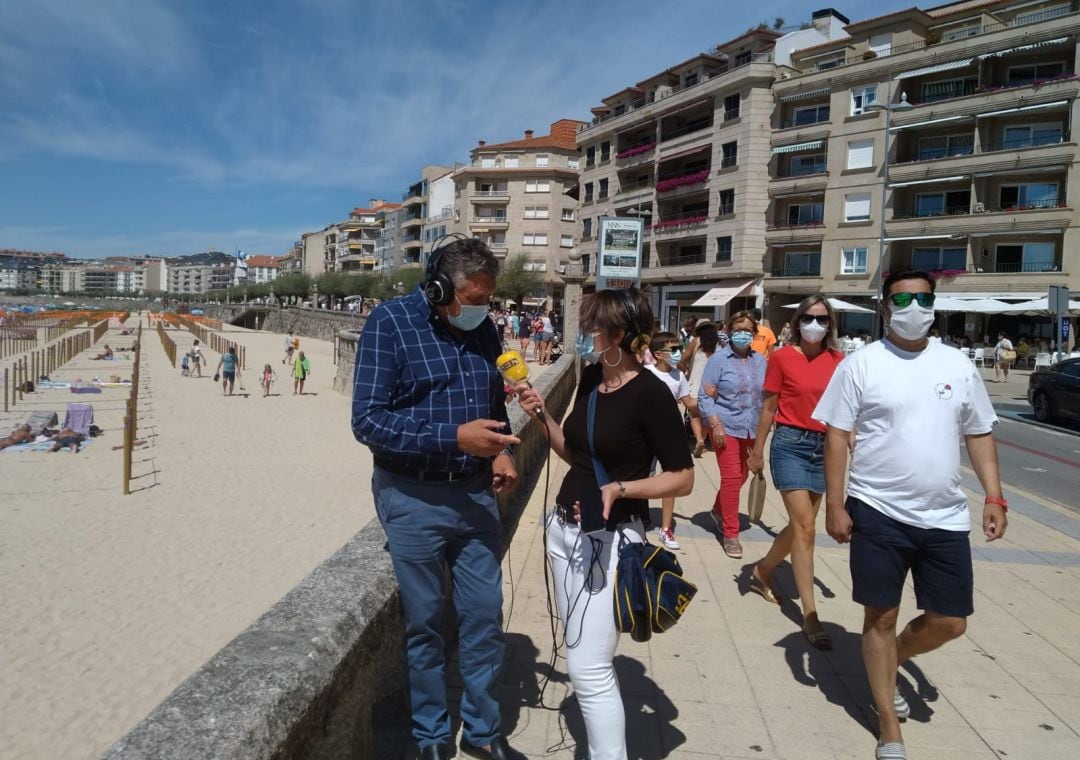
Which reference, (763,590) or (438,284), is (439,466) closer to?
(438,284)

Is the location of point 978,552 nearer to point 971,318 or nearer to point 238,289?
point 971,318

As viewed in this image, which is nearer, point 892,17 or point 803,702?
point 803,702

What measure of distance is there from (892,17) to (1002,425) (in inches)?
1190

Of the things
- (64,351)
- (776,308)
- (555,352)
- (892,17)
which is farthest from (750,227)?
(64,351)

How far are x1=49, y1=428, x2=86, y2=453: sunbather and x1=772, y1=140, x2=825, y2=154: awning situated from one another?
36768 mm

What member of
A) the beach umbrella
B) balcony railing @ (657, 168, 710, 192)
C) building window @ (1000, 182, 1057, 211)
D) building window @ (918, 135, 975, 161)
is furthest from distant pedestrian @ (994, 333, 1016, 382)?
balcony railing @ (657, 168, 710, 192)

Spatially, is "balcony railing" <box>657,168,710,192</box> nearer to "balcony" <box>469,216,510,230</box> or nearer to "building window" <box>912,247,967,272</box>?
"building window" <box>912,247,967,272</box>

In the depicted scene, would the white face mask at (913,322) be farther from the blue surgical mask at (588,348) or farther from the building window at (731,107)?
the building window at (731,107)

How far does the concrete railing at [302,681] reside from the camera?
1.78 m

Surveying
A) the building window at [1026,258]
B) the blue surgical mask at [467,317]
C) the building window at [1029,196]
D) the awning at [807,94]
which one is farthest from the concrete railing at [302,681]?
the awning at [807,94]

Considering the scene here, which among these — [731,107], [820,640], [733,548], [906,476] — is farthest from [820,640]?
[731,107]

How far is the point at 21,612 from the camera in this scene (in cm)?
799

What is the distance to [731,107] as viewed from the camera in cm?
4431

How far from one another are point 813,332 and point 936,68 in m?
39.0
